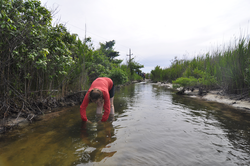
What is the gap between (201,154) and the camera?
216cm

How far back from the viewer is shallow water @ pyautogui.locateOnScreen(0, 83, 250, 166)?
202cm

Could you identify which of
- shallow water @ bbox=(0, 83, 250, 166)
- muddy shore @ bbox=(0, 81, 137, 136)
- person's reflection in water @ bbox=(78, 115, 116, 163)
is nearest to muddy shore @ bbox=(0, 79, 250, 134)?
muddy shore @ bbox=(0, 81, 137, 136)

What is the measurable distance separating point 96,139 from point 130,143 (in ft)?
2.28

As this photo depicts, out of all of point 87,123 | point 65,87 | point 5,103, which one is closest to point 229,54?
point 87,123

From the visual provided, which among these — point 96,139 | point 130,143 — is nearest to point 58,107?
point 96,139

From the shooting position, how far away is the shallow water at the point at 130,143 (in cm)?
202

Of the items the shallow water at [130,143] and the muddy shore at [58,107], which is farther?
the muddy shore at [58,107]

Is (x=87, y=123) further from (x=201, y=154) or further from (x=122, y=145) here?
(x=201, y=154)

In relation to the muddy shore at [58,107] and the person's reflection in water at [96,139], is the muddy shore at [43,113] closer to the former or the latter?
the muddy shore at [58,107]

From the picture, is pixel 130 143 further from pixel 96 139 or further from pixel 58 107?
pixel 58 107

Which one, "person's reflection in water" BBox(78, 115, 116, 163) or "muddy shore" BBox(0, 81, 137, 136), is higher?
"muddy shore" BBox(0, 81, 137, 136)

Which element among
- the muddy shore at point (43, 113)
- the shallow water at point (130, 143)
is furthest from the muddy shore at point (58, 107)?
the shallow water at point (130, 143)

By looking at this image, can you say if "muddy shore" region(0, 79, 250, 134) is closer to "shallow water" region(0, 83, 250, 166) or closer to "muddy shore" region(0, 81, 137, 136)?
"muddy shore" region(0, 81, 137, 136)

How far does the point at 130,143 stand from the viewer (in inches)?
99.3
